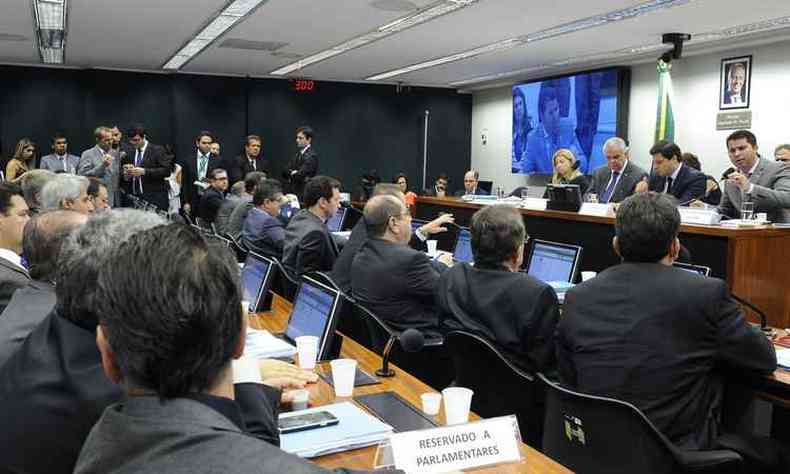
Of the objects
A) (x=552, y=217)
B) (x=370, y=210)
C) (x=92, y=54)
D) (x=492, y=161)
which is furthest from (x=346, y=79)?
(x=370, y=210)

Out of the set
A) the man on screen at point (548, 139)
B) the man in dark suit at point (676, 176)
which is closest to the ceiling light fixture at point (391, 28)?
the man in dark suit at point (676, 176)

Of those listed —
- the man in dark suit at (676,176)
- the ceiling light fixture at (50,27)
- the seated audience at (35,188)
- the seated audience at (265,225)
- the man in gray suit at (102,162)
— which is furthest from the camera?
the man in gray suit at (102,162)

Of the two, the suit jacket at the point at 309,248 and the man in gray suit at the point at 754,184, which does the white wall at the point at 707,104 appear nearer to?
the man in gray suit at the point at 754,184

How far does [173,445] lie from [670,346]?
1.74 metres

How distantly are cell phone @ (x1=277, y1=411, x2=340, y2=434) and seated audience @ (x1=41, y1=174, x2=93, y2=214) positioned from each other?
2.76 meters

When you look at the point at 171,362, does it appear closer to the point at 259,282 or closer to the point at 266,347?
→ the point at 266,347

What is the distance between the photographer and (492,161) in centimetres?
1354

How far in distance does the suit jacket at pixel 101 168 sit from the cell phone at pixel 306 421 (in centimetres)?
710

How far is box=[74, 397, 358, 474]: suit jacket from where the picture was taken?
0.83m

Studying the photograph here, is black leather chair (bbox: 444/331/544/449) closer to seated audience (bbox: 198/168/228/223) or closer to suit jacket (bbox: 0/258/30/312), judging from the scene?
suit jacket (bbox: 0/258/30/312)

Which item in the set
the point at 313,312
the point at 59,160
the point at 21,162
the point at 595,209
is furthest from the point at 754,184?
the point at 59,160

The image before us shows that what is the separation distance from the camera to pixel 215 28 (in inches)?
308

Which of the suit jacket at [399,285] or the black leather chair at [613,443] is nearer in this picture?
the black leather chair at [613,443]

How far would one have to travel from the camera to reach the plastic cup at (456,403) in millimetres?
1787
